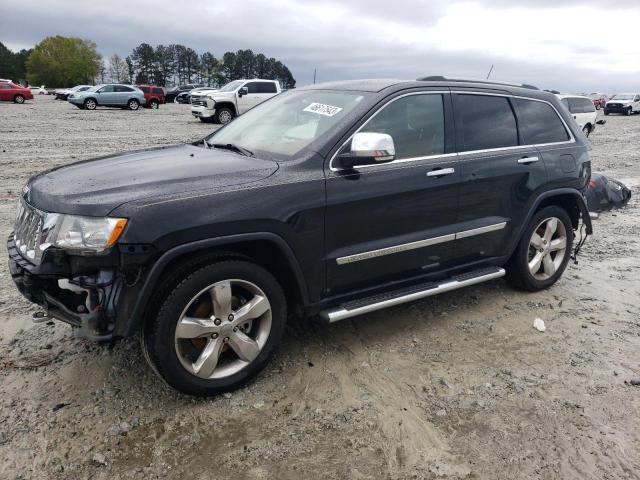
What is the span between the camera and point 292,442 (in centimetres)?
278

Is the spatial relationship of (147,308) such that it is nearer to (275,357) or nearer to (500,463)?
(275,357)

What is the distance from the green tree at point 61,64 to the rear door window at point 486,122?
382 ft

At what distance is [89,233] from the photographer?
2623 millimetres

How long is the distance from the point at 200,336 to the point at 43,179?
1.37 meters

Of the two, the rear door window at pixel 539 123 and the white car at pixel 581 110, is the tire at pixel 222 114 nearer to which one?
the white car at pixel 581 110

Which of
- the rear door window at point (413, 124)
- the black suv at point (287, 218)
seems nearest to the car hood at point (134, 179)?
the black suv at point (287, 218)

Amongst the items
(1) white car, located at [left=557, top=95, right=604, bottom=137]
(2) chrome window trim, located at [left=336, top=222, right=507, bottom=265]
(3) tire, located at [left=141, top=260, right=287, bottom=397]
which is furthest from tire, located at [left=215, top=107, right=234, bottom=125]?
(3) tire, located at [left=141, top=260, right=287, bottom=397]

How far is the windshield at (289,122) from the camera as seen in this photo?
351 centimetres

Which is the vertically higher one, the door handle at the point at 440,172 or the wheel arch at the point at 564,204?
the door handle at the point at 440,172

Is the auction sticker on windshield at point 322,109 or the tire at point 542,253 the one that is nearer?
the auction sticker on windshield at point 322,109

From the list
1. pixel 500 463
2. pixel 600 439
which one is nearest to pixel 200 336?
pixel 500 463

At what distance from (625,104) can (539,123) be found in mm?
40728

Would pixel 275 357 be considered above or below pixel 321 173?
below

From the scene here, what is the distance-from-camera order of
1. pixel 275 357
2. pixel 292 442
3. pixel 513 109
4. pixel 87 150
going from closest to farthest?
pixel 292 442, pixel 275 357, pixel 513 109, pixel 87 150
